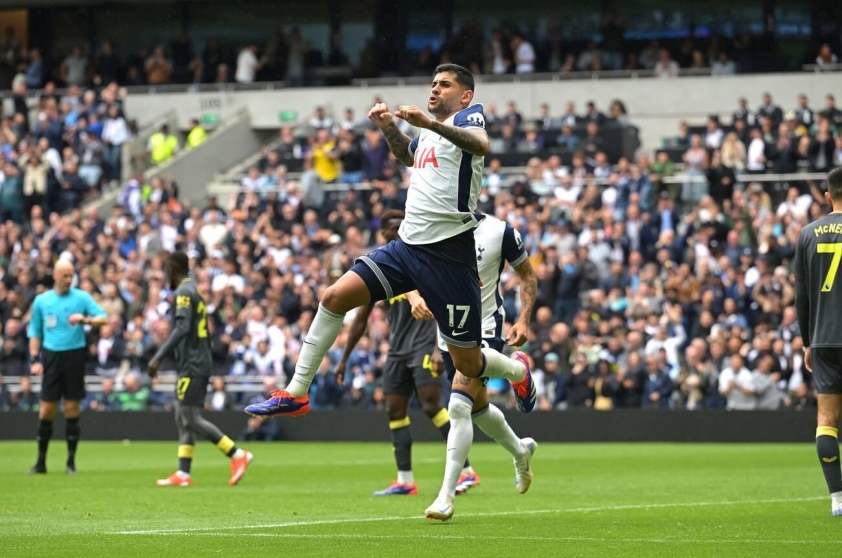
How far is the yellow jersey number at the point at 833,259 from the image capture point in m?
10.6

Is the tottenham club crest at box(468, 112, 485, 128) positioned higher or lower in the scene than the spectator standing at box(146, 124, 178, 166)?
higher

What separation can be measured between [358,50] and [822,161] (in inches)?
640

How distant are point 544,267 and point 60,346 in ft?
35.3

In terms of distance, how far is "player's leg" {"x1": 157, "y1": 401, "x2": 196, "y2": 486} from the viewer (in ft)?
50.0

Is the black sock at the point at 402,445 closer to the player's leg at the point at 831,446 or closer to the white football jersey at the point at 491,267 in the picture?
the white football jersey at the point at 491,267

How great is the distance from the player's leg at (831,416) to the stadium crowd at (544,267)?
12.1 m

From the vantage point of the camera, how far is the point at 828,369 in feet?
34.8

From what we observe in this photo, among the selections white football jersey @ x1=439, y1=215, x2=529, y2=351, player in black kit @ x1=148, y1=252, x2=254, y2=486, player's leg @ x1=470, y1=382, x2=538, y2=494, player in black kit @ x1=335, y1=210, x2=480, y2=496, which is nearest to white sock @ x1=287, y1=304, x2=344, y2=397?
player's leg @ x1=470, y1=382, x2=538, y2=494

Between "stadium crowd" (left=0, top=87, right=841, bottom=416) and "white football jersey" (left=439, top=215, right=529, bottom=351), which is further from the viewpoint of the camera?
"stadium crowd" (left=0, top=87, right=841, bottom=416)

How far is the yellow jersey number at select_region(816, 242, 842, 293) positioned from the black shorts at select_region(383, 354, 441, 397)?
4285 mm

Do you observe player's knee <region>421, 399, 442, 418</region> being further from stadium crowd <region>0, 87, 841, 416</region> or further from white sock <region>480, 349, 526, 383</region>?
stadium crowd <region>0, 87, 841, 416</region>

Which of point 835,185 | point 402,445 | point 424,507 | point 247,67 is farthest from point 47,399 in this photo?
point 247,67

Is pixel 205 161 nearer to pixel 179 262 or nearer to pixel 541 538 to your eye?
pixel 179 262

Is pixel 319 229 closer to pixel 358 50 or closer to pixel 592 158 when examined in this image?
pixel 592 158
